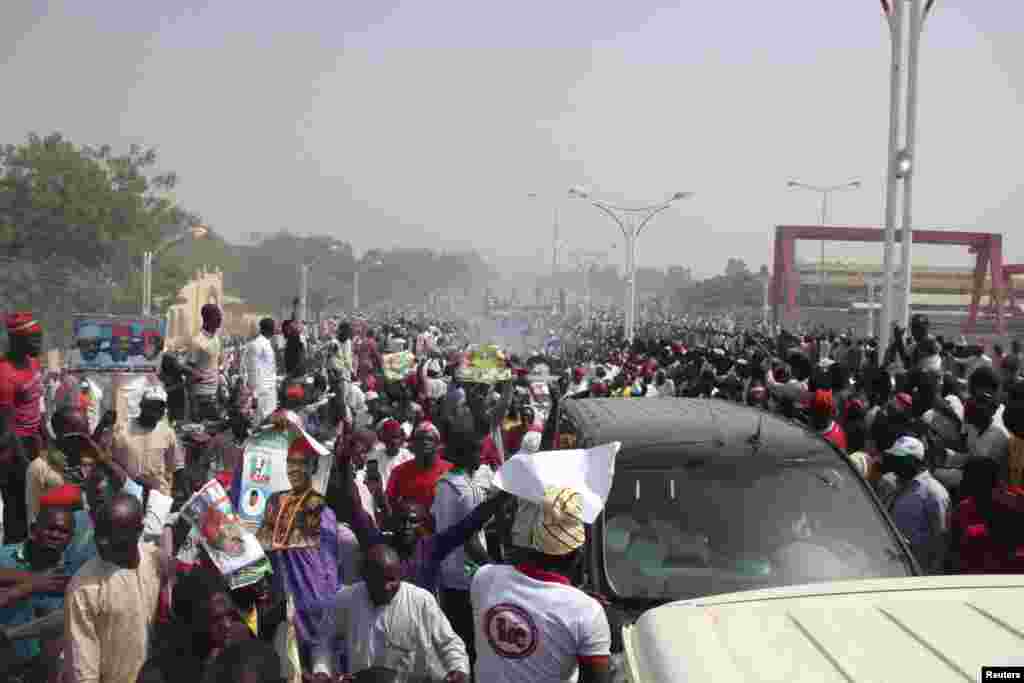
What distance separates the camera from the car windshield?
16.4 feet

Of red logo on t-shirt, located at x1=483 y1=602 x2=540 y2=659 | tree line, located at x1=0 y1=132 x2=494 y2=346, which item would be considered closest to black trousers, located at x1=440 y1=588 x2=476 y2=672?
red logo on t-shirt, located at x1=483 y1=602 x2=540 y2=659

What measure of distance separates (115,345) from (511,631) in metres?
12.9

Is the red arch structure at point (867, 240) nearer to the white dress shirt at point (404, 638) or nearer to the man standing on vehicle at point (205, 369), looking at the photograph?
the man standing on vehicle at point (205, 369)

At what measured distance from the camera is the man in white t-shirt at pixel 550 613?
379 cm

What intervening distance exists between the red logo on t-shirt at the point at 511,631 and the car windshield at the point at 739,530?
1.16 metres

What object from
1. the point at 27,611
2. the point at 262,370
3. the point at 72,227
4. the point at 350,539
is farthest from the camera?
the point at 72,227

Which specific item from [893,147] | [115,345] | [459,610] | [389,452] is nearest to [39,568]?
[459,610]

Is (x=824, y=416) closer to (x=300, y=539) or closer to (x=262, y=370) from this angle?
(x=300, y=539)

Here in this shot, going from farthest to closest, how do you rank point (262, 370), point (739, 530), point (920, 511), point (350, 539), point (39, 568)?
point (262, 370) → point (920, 511) → point (350, 539) → point (39, 568) → point (739, 530)

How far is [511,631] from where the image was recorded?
12.5 feet

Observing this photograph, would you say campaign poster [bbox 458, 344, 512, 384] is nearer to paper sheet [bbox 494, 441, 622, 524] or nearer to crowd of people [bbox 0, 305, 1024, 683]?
crowd of people [bbox 0, 305, 1024, 683]

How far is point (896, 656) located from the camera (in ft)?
7.23

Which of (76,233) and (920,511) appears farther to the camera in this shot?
(76,233)

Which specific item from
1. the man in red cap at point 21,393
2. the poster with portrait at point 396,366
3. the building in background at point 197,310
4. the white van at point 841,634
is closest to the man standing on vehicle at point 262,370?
the man in red cap at point 21,393
